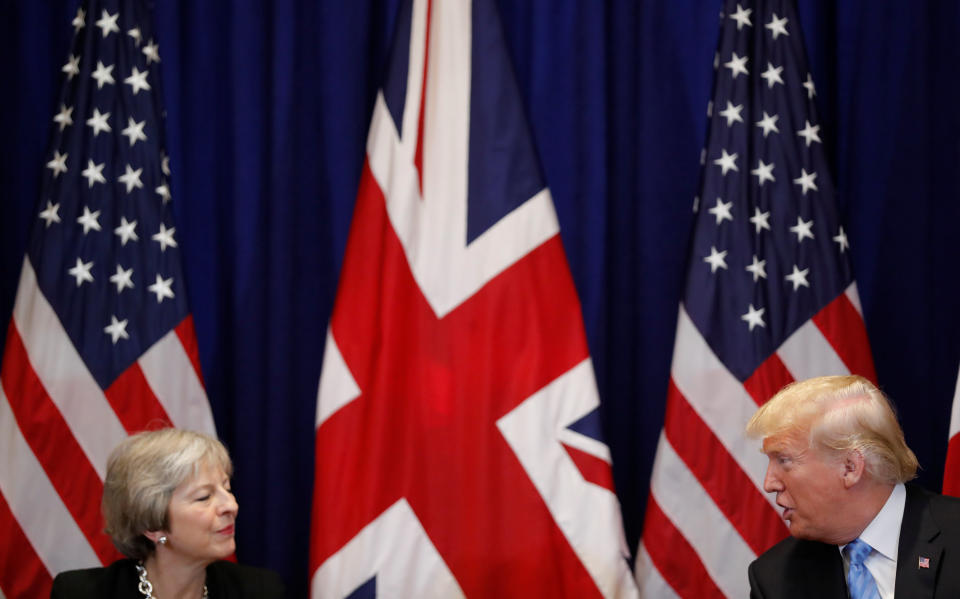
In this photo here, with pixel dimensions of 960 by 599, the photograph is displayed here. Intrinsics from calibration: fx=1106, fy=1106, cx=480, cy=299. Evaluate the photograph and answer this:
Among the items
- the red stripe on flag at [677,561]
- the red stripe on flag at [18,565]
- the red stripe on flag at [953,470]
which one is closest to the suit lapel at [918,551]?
the red stripe on flag at [953,470]

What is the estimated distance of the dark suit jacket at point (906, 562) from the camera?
2.65 metres

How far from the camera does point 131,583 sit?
10.6 ft

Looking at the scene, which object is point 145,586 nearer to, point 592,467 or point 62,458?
point 62,458

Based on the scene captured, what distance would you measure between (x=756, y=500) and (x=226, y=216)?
2.35 m

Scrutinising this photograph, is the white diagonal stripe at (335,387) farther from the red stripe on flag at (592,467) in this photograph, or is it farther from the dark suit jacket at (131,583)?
the red stripe on flag at (592,467)

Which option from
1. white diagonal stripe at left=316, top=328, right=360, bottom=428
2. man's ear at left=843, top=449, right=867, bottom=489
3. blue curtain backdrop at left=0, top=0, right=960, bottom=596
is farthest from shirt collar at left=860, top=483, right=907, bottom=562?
white diagonal stripe at left=316, top=328, right=360, bottom=428

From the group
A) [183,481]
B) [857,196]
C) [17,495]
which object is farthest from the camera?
[857,196]

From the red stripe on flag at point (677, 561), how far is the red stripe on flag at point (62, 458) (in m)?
1.86

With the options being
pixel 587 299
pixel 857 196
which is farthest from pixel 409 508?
pixel 857 196

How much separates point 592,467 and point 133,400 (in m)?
1.62

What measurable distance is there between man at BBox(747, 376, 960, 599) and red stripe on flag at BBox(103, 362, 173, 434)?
2.16 metres

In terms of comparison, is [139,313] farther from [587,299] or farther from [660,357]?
[660,357]

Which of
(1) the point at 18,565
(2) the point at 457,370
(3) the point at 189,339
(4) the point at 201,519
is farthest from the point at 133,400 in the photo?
(2) the point at 457,370

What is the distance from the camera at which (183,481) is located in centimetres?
318
